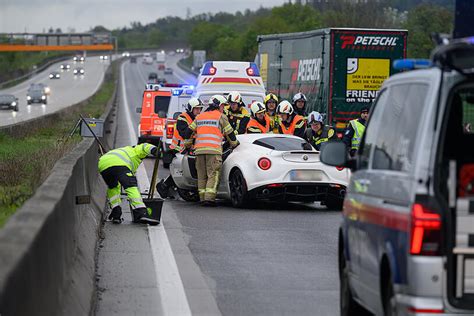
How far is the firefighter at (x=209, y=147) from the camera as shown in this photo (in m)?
19.3

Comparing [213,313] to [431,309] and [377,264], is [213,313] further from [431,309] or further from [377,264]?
[431,309]

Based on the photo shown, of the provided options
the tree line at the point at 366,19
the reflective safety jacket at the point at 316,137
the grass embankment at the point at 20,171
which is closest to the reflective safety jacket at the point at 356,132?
the reflective safety jacket at the point at 316,137

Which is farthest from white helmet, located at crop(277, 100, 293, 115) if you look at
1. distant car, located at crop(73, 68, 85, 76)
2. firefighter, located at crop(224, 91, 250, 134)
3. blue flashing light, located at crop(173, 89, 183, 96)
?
distant car, located at crop(73, 68, 85, 76)

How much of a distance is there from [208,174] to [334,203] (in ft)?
6.62

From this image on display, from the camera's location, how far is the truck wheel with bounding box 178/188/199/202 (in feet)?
66.5

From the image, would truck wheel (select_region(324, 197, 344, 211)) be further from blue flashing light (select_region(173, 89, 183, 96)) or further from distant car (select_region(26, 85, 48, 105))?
distant car (select_region(26, 85, 48, 105))

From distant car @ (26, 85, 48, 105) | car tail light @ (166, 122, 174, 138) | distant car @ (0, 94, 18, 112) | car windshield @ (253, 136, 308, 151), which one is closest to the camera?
car windshield @ (253, 136, 308, 151)

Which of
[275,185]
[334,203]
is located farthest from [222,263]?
[334,203]

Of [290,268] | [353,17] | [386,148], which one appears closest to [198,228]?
[290,268]

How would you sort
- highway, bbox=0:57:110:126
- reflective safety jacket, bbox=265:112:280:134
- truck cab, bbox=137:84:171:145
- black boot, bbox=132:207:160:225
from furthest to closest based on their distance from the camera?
highway, bbox=0:57:110:126
truck cab, bbox=137:84:171:145
reflective safety jacket, bbox=265:112:280:134
black boot, bbox=132:207:160:225

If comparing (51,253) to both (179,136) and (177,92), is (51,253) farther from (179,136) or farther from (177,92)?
(177,92)

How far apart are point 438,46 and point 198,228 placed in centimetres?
952

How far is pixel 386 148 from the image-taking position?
7.73 m

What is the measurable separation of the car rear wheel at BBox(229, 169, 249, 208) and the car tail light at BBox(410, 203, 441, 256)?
482 inches
